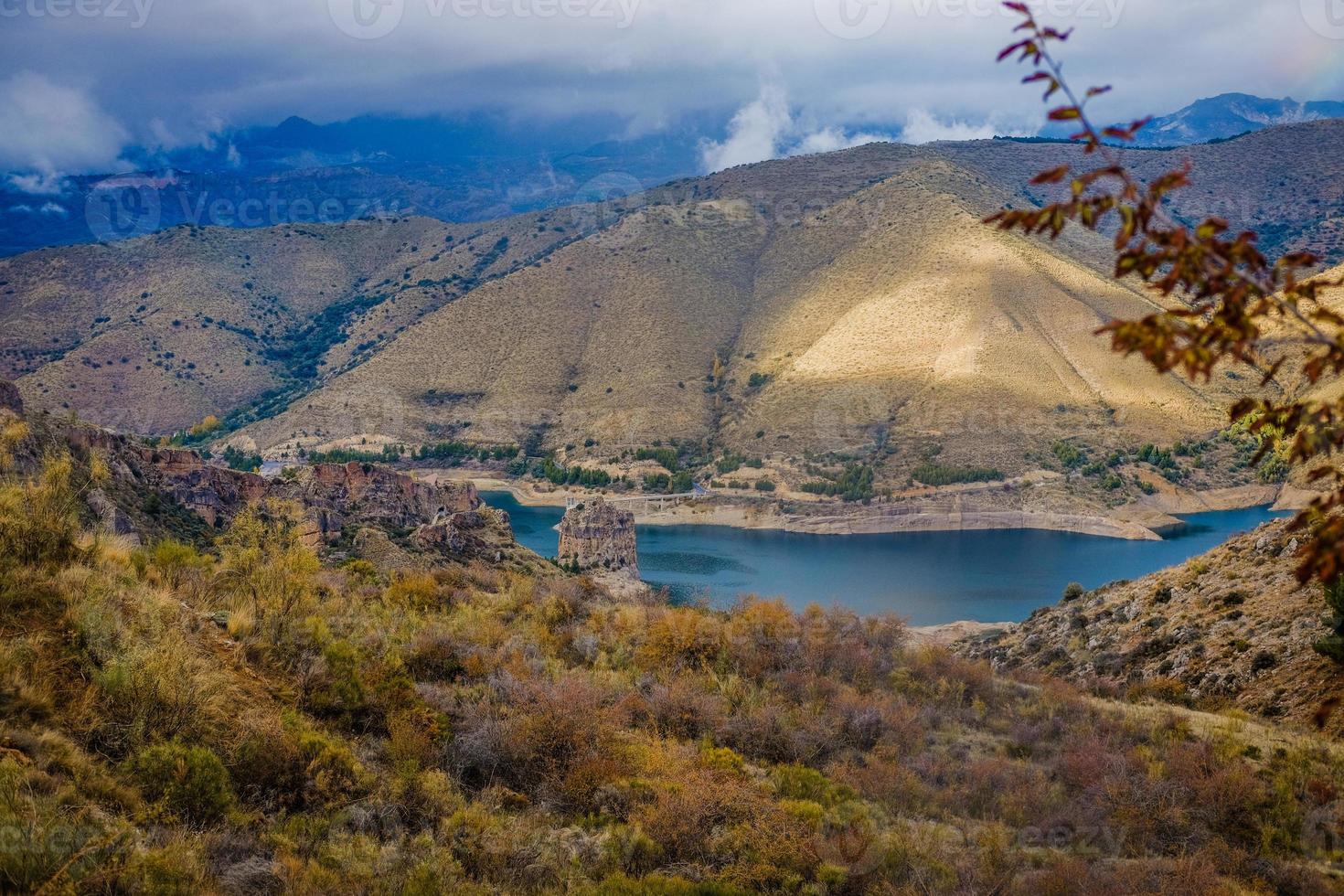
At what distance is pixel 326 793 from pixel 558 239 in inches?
6475

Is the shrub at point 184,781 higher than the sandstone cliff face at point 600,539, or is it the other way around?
the shrub at point 184,781

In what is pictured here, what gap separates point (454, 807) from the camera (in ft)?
27.8

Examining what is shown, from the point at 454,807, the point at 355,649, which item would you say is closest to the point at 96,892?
the point at 454,807

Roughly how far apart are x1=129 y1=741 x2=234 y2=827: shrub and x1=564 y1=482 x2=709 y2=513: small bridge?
8278cm

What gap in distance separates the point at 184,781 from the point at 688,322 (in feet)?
394

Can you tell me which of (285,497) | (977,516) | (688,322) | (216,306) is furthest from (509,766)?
(216,306)

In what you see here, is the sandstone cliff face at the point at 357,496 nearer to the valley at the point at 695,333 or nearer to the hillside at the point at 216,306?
the valley at the point at 695,333

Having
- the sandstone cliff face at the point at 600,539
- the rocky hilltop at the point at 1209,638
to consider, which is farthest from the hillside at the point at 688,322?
the rocky hilltop at the point at 1209,638

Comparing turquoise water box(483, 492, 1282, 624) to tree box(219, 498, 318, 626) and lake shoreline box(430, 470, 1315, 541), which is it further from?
tree box(219, 498, 318, 626)

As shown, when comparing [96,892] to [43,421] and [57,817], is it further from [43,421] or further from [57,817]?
[43,421]

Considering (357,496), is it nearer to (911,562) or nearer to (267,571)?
(267,571)

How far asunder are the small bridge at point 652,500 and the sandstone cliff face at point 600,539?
1114 inches

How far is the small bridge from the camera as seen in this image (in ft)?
300

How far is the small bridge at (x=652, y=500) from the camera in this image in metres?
91.4
